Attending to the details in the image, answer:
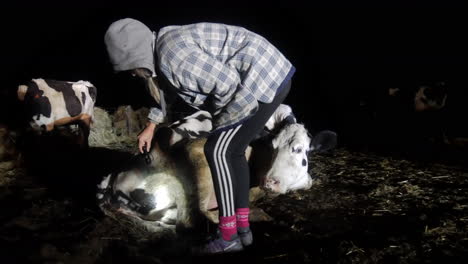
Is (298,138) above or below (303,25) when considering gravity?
below

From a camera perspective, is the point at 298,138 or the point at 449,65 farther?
the point at 449,65

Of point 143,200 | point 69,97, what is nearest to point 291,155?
point 143,200

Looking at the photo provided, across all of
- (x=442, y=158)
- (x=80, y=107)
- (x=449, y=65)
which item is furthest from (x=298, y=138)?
(x=449, y=65)

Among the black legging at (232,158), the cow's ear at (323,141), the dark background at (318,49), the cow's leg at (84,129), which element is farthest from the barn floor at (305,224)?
the dark background at (318,49)

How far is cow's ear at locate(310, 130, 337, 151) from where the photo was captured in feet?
11.2

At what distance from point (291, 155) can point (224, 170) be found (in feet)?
4.03

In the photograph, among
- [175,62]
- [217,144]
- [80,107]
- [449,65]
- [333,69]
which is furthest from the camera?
[333,69]

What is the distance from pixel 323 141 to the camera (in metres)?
3.50

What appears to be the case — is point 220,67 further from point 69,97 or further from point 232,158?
point 69,97

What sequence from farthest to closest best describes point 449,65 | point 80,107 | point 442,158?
point 449,65
point 80,107
point 442,158

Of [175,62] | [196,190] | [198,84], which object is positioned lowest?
[196,190]

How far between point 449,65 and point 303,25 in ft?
10.4

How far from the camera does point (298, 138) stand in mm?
3463

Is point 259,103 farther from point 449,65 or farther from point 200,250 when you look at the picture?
point 449,65
